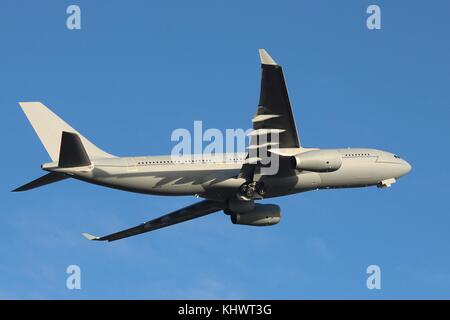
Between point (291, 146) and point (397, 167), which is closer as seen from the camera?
point (291, 146)

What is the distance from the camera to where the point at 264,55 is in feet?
148

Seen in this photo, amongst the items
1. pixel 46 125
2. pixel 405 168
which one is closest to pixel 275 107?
pixel 46 125

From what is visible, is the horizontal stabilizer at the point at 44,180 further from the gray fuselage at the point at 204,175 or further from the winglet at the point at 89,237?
the winglet at the point at 89,237

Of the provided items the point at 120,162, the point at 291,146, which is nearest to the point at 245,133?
the point at 291,146

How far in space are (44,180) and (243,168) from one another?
39.4 feet

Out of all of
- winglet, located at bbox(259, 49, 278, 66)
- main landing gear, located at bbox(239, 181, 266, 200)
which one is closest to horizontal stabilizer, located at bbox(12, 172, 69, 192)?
main landing gear, located at bbox(239, 181, 266, 200)

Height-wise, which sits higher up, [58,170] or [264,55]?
[264,55]

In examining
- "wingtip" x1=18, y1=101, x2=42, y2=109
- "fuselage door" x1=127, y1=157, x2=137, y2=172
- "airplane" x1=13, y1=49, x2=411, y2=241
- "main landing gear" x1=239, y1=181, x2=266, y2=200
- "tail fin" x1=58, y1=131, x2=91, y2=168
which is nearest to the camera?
"tail fin" x1=58, y1=131, x2=91, y2=168

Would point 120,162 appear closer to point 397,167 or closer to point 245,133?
point 245,133

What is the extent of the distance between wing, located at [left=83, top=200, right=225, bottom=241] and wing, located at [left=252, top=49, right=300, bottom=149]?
35.2 feet

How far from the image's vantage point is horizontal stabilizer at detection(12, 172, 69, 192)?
A: 50625 millimetres

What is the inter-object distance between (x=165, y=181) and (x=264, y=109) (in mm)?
8881

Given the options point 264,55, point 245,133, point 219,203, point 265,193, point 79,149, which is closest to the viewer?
point 264,55

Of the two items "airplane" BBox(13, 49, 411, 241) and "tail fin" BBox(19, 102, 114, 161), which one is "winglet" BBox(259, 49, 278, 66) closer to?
"airplane" BBox(13, 49, 411, 241)
